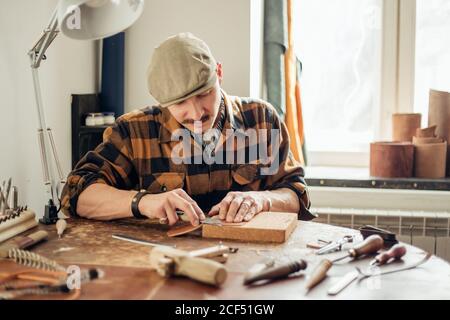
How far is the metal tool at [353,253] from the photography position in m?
1.43

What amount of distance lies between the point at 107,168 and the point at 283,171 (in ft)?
2.29

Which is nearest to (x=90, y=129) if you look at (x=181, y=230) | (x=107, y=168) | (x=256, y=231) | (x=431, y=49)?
(x=107, y=168)

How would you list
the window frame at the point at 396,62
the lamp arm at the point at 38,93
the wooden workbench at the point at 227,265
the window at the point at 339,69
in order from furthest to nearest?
the window at the point at 339,69, the window frame at the point at 396,62, the lamp arm at the point at 38,93, the wooden workbench at the point at 227,265

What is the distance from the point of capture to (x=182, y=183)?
7.79 ft

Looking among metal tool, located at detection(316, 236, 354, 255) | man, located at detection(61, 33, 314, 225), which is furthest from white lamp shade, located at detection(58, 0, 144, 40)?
metal tool, located at detection(316, 236, 354, 255)

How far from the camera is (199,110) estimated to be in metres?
2.12

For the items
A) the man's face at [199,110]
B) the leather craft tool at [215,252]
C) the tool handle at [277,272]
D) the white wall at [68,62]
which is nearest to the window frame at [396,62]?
the white wall at [68,62]

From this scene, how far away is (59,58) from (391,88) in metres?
1.81

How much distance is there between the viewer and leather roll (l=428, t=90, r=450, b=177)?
10.3 ft

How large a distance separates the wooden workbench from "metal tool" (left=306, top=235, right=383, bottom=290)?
0.02m

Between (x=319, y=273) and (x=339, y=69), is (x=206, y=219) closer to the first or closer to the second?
(x=319, y=273)

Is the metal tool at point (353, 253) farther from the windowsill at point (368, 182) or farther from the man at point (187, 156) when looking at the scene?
the windowsill at point (368, 182)

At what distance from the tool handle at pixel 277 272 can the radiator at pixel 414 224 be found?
161 cm

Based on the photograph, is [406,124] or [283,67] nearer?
[406,124]
